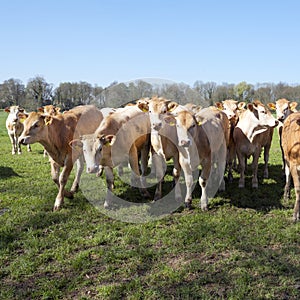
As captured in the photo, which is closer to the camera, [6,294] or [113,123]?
[6,294]

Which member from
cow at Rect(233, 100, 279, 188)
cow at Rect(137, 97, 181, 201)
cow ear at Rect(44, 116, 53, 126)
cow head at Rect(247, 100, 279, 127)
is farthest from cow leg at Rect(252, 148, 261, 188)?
cow ear at Rect(44, 116, 53, 126)

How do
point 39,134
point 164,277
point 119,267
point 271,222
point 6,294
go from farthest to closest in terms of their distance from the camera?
1. point 39,134
2. point 271,222
3. point 119,267
4. point 164,277
5. point 6,294

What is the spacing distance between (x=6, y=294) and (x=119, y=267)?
1.34 metres

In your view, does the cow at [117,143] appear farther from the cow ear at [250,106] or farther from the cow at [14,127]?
Result: the cow at [14,127]

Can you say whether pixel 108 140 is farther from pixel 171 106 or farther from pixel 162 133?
pixel 171 106

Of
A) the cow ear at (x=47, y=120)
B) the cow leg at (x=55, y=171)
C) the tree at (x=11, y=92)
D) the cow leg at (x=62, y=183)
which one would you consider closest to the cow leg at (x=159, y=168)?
the cow leg at (x=62, y=183)

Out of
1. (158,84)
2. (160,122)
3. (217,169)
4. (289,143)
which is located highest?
(158,84)

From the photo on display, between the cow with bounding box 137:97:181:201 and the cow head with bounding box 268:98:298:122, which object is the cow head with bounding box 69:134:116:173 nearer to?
the cow with bounding box 137:97:181:201

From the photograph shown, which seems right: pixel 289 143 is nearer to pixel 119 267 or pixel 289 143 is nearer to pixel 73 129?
pixel 119 267

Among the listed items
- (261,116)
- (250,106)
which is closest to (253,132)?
(261,116)

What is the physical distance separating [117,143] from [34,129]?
5.20 feet

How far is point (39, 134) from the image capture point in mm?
6344

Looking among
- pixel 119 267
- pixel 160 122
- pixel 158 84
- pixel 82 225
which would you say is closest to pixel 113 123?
pixel 160 122

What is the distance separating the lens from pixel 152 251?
183 inches
